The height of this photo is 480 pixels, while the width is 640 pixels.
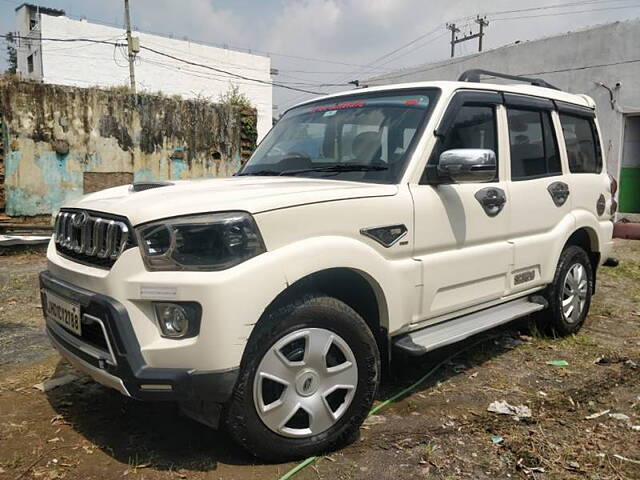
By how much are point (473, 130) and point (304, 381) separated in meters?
2.08

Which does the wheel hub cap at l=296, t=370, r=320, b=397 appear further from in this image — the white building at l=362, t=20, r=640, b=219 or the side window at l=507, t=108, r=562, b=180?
the white building at l=362, t=20, r=640, b=219

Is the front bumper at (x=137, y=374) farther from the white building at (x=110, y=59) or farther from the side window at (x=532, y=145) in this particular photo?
the white building at (x=110, y=59)

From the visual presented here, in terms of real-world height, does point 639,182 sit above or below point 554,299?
above

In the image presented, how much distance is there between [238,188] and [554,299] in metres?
2.96

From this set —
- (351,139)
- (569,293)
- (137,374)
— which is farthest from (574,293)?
(137,374)

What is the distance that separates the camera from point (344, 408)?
2783mm

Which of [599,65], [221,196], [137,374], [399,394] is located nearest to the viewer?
[137,374]

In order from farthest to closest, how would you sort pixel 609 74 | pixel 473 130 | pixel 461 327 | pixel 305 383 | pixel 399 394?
pixel 609 74, pixel 473 130, pixel 399 394, pixel 461 327, pixel 305 383

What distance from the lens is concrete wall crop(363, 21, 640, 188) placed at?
41.3 ft

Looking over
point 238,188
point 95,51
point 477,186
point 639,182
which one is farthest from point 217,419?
point 95,51

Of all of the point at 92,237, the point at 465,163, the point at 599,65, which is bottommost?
the point at 92,237

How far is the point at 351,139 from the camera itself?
356 cm

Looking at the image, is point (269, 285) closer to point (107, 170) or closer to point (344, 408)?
point (344, 408)

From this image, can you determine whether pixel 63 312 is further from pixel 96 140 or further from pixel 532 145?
pixel 96 140
